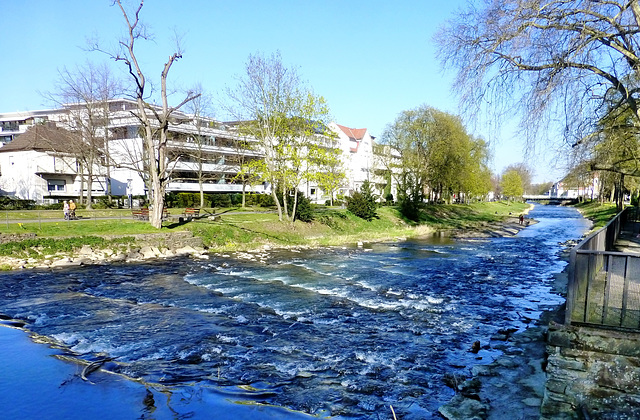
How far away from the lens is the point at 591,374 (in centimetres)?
630

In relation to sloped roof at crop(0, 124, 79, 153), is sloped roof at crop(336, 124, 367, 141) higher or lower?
higher

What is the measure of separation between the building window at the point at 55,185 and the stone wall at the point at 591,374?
56950mm

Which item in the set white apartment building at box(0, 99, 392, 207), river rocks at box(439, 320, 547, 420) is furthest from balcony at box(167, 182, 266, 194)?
river rocks at box(439, 320, 547, 420)

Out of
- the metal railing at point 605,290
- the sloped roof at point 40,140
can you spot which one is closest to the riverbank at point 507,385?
the metal railing at point 605,290

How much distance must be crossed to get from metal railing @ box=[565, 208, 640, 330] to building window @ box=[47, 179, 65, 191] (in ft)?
187

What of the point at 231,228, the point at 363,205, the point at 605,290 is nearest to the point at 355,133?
the point at 363,205

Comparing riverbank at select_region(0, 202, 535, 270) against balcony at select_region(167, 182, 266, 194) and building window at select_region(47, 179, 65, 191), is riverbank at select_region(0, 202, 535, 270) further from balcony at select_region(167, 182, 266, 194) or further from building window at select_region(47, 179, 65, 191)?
building window at select_region(47, 179, 65, 191)

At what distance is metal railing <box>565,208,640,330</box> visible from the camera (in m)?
6.87

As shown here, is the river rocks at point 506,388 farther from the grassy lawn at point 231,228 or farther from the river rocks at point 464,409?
the grassy lawn at point 231,228

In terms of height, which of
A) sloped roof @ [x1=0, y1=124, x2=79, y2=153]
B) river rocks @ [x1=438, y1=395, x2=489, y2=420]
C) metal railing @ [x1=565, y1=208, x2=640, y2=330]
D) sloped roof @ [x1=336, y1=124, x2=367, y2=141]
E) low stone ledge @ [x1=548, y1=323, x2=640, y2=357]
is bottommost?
river rocks @ [x1=438, y1=395, x2=489, y2=420]

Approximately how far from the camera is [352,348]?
9.27 metres

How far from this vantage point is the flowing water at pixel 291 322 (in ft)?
24.3

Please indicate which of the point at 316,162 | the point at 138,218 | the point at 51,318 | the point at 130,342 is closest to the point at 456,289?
the point at 130,342

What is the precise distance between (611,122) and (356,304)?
1159 cm
